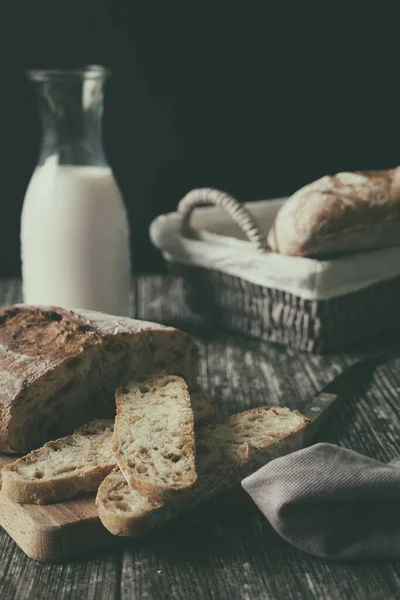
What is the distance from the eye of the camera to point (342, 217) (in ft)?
7.79

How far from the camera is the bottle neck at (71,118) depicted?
247cm

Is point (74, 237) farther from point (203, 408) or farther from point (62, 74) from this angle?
point (203, 408)

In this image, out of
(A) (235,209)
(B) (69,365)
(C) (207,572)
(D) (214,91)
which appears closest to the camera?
(C) (207,572)

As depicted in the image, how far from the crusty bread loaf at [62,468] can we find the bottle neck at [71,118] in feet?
3.54

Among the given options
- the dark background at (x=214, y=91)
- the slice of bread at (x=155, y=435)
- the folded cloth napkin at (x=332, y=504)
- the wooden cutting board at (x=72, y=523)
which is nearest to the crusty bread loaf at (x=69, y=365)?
the slice of bread at (x=155, y=435)

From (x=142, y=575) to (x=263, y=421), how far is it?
462 mm

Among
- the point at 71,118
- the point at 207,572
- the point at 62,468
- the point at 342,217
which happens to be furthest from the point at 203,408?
the point at 71,118

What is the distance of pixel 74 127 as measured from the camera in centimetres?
252

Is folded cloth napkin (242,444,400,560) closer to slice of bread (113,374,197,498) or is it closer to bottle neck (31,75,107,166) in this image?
slice of bread (113,374,197,498)

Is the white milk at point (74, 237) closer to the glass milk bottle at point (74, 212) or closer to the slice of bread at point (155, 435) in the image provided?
the glass milk bottle at point (74, 212)

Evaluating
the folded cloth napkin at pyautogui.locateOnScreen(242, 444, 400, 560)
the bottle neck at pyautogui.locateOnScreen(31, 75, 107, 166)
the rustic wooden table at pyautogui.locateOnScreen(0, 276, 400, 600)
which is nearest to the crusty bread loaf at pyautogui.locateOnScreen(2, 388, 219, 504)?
the rustic wooden table at pyautogui.locateOnScreen(0, 276, 400, 600)

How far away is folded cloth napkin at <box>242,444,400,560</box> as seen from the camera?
4.57 feet

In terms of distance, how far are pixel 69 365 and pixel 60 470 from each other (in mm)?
277

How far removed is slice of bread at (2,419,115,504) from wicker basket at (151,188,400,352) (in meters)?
0.91
